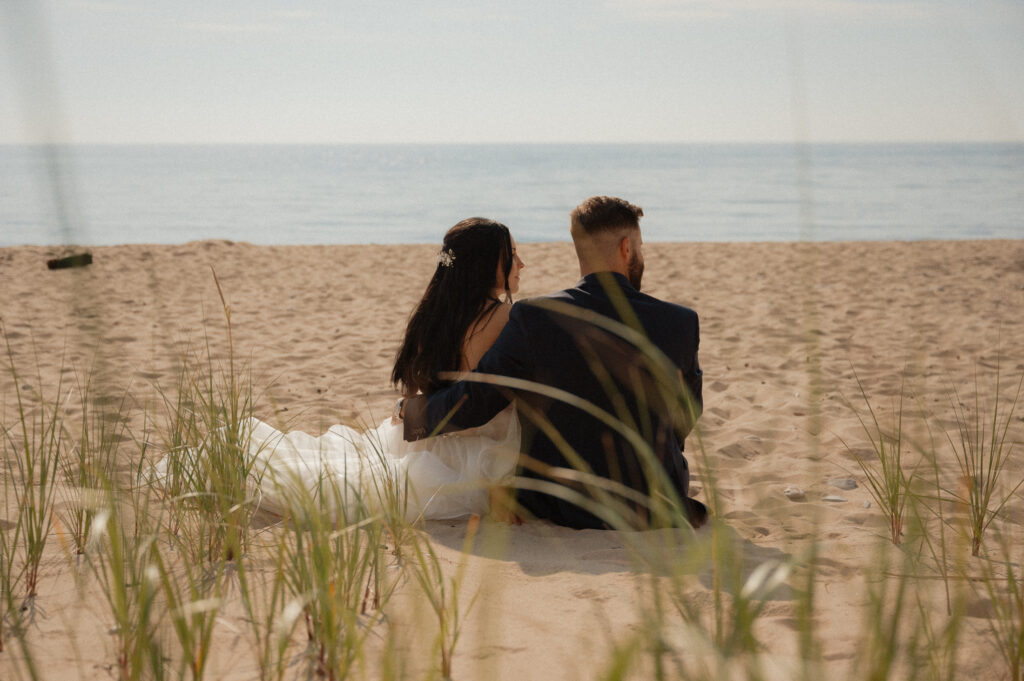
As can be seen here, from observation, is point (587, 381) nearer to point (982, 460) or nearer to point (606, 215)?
point (606, 215)

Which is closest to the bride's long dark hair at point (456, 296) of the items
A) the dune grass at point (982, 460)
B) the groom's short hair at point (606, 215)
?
the groom's short hair at point (606, 215)

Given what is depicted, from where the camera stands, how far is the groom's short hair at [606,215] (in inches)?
106

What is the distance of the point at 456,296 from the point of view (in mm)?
3092

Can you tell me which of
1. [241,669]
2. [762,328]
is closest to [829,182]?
[762,328]

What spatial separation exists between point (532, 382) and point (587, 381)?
0.83 feet

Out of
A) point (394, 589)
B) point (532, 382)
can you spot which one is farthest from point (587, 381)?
point (394, 589)

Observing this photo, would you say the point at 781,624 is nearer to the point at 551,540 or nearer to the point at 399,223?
the point at 551,540

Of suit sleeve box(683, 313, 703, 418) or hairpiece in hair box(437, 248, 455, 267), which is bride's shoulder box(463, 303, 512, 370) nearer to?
hairpiece in hair box(437, 248, 455, 267)

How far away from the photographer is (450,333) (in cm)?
306

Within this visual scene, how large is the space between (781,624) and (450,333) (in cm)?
158

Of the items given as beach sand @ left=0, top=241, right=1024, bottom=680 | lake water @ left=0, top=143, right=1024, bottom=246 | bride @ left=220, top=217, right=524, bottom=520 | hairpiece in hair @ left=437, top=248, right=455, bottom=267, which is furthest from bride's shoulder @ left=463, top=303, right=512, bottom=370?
lake water @ left=0, top=143, right=1024, bottom=246

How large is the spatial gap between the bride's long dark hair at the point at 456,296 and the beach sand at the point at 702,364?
23.2 inches

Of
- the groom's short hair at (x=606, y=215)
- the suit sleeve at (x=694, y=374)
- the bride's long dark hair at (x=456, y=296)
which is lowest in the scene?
the suit sleeve at (x=694, y=374)

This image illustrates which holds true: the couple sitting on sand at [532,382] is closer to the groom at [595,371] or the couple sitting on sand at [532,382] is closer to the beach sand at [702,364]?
the groom at [595,371]
